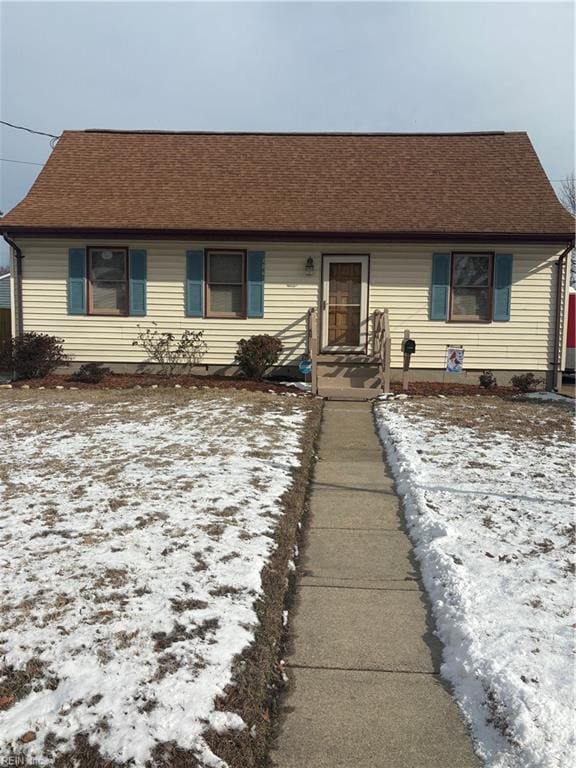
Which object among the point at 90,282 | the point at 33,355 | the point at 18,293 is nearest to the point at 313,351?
the point at 90,282

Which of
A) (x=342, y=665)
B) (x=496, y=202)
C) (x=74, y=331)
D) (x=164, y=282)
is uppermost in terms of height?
(x=496, y=202)

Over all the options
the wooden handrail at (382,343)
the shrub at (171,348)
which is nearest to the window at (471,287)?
the wooden handrail at (382,343)

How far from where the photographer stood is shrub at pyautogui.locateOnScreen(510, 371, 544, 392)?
1170 cm

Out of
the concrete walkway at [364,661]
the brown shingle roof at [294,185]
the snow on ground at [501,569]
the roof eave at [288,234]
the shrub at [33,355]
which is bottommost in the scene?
the concrete walkway at [364,661]

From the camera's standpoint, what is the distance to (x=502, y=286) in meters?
12.4

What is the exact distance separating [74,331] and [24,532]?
30.0 feet

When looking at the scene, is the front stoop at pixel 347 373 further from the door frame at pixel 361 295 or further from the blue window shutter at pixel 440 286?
the blue window shutter at pixel 440 286

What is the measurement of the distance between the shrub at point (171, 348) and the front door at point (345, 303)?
2607mm

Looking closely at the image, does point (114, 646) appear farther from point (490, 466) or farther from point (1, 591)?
point (490, 466)

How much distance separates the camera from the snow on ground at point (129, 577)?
2.51 metres

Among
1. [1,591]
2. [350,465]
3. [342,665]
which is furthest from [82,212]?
[342,665]

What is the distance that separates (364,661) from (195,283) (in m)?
10.4

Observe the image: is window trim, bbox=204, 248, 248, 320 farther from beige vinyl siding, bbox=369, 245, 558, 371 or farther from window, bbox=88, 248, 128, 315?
beige vinyl siding, bbox=369, 245, 558, 371

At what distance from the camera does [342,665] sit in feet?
9.87
